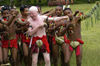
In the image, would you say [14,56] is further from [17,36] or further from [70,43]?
[70,43]

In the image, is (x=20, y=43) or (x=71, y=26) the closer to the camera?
(x=71, y=26)

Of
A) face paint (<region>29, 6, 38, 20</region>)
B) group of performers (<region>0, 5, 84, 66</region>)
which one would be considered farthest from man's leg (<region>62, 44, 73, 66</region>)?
face paint (<region>29, 6, 38, 20</region>)

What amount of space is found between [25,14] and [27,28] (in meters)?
0.56

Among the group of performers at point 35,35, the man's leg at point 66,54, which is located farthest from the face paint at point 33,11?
the man's leg at point 66,54

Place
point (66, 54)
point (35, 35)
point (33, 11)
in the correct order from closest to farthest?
point (33, 11) → point (35, 35) → point (66, 54)

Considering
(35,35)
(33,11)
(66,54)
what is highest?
(33,11)

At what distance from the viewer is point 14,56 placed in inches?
263

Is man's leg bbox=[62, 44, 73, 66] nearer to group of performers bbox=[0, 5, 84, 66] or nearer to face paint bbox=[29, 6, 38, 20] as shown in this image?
group of performers bbox=[0, 5, 84, 66]

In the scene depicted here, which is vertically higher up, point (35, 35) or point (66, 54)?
point (35, 35)

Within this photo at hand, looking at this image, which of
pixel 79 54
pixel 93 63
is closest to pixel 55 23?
pixel 79 54

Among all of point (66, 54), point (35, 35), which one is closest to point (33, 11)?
point (35, 35)

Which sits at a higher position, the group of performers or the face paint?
the face paint

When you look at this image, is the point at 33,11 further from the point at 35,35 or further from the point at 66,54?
the point at 66,54

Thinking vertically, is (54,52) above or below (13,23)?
below
